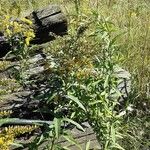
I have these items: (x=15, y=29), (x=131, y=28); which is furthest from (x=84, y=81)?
(x=131, y=28)

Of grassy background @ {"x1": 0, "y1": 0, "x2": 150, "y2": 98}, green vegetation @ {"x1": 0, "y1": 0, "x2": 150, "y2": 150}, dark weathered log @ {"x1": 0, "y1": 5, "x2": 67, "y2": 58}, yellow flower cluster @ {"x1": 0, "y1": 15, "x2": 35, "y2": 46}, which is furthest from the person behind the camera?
grassy background @ {"x1": 0, "y1": 0, "x2": 150, "y2": 98}

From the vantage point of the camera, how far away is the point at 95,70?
366 centimetres

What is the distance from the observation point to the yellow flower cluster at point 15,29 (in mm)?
4219

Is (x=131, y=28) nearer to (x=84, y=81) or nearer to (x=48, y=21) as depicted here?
(x=48, y=21)

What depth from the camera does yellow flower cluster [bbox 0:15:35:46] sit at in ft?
13.8

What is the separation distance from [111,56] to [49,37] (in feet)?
5.40

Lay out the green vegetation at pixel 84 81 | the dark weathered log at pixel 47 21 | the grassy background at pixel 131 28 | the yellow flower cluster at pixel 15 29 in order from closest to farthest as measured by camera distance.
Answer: the green vegetation at pixel 84 81, the yellow flower cluster at pixel 15 29, the dark weathered log at pixel 47 21, the grassy background at pixel 131 28

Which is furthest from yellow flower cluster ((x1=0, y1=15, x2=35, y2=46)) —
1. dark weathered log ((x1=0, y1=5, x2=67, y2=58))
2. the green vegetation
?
dark weathered log ((x1=0, y1=5, x2=67, y2=58))

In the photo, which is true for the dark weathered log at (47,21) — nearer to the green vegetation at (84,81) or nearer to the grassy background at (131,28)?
the grassy background at (131,28)

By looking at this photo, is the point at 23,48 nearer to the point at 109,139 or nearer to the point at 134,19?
the point at 109,139

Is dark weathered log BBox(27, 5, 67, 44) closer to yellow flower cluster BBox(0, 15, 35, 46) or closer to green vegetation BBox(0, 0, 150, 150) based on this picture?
yellow flower cluster BBox(0, 15, 35, 46)

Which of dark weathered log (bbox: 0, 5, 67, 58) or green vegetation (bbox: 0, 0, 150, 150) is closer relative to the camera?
green vegetation (bbox: 0, 0, 150, 150)

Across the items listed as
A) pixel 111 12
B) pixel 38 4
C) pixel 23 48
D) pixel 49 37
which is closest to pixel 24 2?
pixel 38 4

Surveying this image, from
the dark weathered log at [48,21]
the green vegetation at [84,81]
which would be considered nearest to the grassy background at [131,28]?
the dark weathered log at [48,21]
